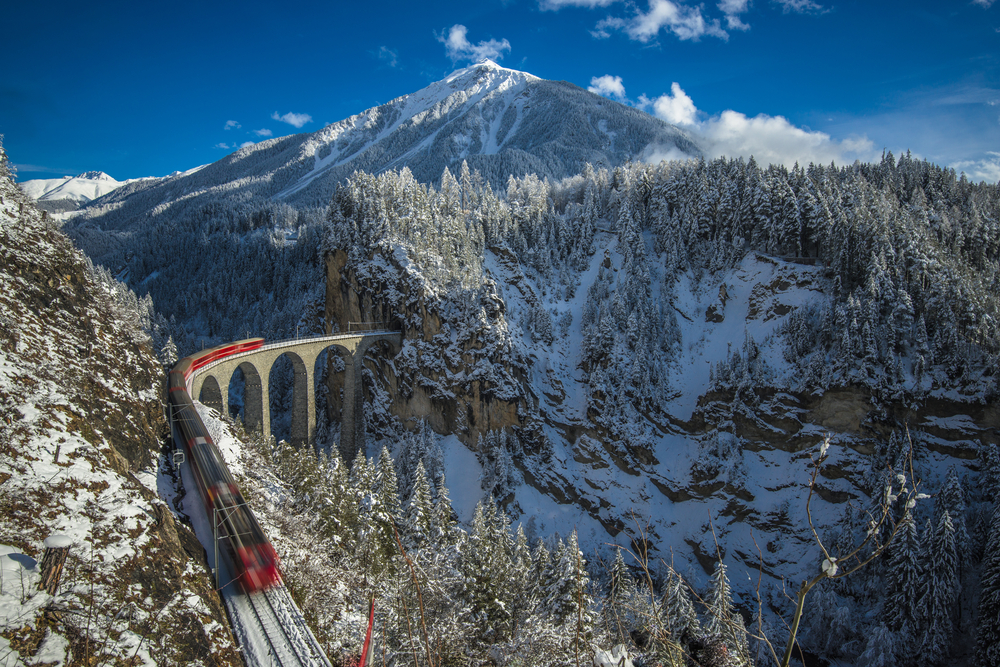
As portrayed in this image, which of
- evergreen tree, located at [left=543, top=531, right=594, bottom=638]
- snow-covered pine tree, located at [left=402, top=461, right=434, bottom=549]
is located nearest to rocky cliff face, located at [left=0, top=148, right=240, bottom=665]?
snow-covered pine tree, located at [left=402, top=461, right=434, bottom=549]

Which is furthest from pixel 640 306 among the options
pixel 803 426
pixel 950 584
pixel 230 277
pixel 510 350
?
pixel 230 277

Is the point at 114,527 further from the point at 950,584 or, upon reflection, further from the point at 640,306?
the point at 640,306

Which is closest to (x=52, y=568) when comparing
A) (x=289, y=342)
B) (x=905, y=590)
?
(x=289, y=342)

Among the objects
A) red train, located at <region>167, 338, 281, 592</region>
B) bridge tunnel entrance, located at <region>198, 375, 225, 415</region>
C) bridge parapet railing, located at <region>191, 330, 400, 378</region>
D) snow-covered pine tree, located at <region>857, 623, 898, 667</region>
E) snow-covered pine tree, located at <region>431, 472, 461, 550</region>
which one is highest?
bridge parapet railing, located at <region>191, 330, 400, 378</region>

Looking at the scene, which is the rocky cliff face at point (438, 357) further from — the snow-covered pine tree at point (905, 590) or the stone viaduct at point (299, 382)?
the snow-covered pine tree at point (905, 590)

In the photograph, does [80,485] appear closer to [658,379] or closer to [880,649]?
[880,649]

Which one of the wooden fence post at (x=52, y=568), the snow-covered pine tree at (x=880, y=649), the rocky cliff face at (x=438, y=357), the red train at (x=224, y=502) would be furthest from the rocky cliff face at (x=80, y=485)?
the snow-covered pine tree at (x=880, y=649)

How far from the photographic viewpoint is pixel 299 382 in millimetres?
46438

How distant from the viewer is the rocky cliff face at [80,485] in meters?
10.8

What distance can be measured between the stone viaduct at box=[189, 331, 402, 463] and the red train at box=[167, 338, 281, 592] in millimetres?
7149

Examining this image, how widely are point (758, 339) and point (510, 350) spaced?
1054 inches

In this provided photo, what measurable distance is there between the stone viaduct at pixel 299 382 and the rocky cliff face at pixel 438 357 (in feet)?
10.4

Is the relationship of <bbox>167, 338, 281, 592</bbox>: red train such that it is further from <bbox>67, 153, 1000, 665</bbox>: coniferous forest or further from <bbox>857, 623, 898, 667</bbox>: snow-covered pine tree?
<bbox>857, 623, 898, 667</bbox>: snow-covered pine tree

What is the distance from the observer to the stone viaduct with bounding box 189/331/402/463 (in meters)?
35.8
